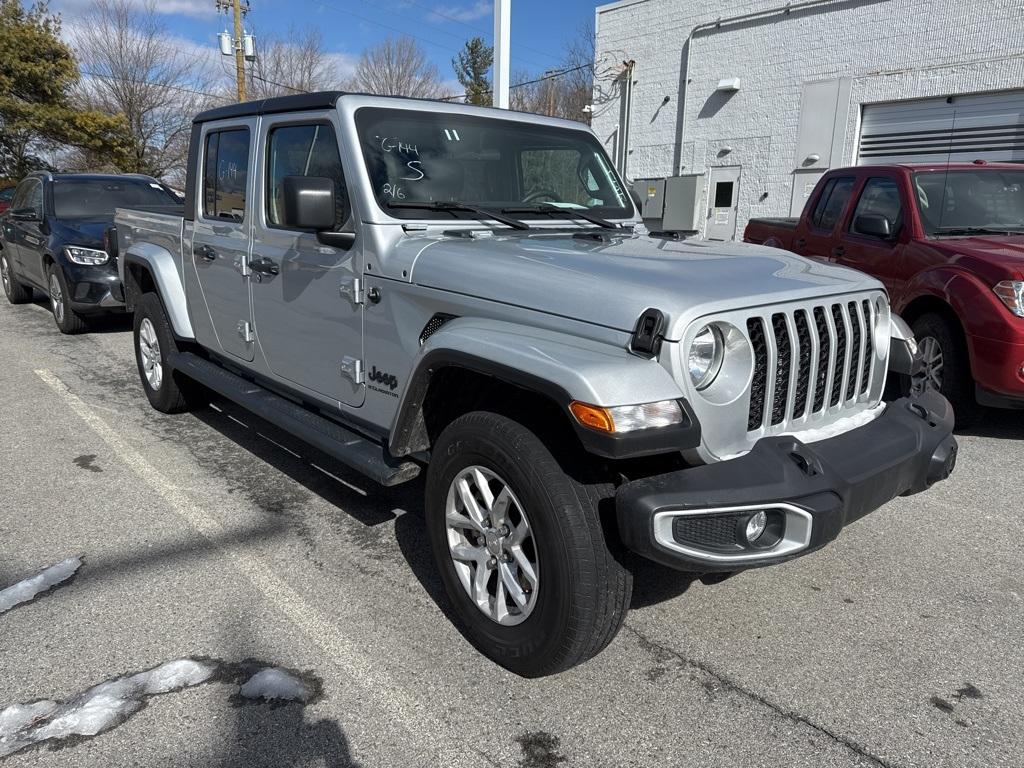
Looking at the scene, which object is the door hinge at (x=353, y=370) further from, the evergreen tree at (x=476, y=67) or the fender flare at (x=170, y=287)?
the evergreen tree at (x=476, y=67)

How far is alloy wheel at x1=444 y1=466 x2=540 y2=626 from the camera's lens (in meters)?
2.56

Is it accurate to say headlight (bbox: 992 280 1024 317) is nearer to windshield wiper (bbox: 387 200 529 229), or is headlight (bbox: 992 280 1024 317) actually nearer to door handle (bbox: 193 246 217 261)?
windshield wiper (bbox: 387 200 529 229)

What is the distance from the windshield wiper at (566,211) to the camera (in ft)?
12.0

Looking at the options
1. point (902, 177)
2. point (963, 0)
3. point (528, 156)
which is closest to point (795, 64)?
point (963, 0)

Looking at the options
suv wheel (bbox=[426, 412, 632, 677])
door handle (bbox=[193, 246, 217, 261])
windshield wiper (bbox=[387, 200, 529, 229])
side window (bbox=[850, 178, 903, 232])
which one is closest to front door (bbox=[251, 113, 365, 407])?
windshield wiper (bbox=[387, 200, 529, 229])

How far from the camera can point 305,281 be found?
11.9 feet

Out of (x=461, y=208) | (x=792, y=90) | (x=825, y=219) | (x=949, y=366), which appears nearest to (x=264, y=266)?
(x=461, y=208)

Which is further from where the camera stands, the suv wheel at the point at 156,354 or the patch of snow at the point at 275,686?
the suv wheel at the point at 156,354

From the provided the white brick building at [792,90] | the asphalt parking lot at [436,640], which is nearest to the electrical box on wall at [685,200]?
the white brick building at [792,90]

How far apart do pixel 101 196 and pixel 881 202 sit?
336 inches

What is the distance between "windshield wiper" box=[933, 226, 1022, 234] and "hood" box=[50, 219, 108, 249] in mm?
8251

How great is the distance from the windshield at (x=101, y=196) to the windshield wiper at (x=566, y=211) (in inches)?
265

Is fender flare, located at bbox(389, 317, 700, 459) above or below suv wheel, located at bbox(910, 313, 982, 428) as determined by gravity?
above

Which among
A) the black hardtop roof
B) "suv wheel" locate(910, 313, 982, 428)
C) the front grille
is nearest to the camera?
the front grille
